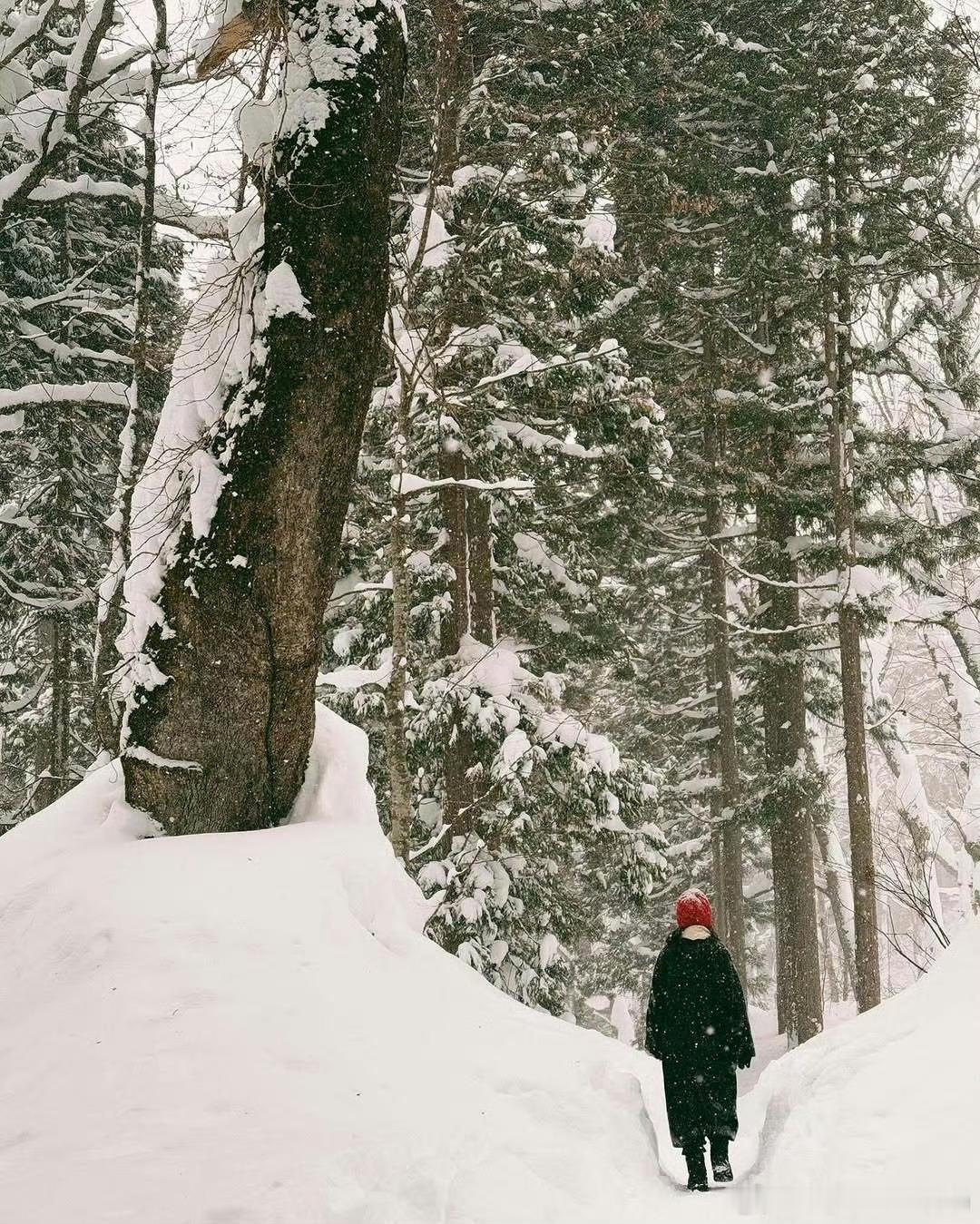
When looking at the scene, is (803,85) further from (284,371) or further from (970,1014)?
(970,1014)

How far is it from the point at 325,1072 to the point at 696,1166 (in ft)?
8.83

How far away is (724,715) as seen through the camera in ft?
53.3

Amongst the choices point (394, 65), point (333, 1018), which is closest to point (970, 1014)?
point (333, 1018)

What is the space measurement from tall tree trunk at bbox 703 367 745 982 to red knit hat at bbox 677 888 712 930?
10.2m

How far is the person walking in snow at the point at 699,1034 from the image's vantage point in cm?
502

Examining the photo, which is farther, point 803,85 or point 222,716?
point 803,85

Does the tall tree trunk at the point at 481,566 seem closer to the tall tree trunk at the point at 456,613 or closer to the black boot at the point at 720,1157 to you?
the tall tree trunk at the point at 456,613

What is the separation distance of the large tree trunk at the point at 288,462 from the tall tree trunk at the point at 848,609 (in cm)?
930

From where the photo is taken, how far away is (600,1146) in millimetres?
4117

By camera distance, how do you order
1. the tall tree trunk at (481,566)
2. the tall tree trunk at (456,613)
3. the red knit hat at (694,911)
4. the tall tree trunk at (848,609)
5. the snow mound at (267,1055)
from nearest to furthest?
the snow mound at (267,1055), the red knit hat at (694,911), the tall tree trunk at (456,613), the tall tree trunk at (481,566), the tall tree trunk at (848,609)

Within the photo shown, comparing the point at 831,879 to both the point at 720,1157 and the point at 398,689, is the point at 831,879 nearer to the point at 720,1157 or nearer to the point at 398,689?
the point at 398,689

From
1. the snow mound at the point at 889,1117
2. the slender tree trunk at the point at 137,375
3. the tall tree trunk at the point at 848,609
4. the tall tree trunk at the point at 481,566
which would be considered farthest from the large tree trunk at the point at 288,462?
the tall tree trunk at the point at 848,609

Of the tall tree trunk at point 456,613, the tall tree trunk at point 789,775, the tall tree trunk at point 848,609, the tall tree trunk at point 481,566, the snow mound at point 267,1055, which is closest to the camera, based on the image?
the snow mound at point 267,1055

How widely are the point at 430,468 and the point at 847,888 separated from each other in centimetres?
2663
